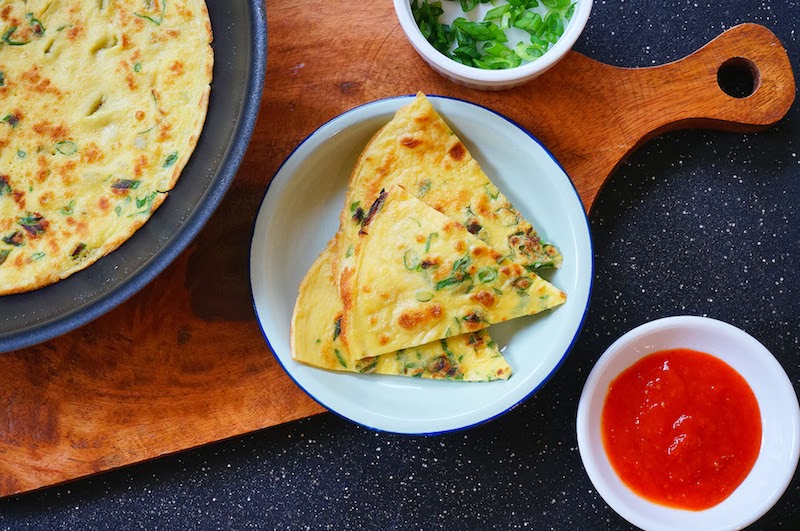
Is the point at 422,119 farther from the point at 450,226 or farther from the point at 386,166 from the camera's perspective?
the point at 450,226

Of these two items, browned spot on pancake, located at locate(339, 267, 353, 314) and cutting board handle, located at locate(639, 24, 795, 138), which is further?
cutting board handle, located at locate(639, 24, 795, 138)

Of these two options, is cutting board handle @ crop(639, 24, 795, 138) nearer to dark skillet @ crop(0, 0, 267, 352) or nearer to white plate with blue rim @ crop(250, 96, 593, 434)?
white plate with blue rim @ crop(250, 96, 593, 434)

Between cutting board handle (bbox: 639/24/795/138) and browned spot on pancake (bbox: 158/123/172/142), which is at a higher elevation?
browned spot on pancake (bbox: 158/123/172/142)

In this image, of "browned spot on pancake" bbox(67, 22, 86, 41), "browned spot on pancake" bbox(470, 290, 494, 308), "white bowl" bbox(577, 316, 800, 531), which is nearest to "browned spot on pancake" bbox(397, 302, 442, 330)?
"browned spot on pancake" bbox(470, 290, 494, 308)

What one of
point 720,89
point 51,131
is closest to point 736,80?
point 720,89

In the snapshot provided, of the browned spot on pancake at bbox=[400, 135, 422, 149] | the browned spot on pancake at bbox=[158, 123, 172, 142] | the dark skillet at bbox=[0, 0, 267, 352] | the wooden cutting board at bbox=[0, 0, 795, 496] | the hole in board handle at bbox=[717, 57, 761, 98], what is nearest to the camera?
the dark skillet at bbox=[0, 0, 267, 352]

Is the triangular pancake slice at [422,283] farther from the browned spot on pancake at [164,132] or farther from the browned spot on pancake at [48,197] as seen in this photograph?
the browned spot on pancake at [48,197]
